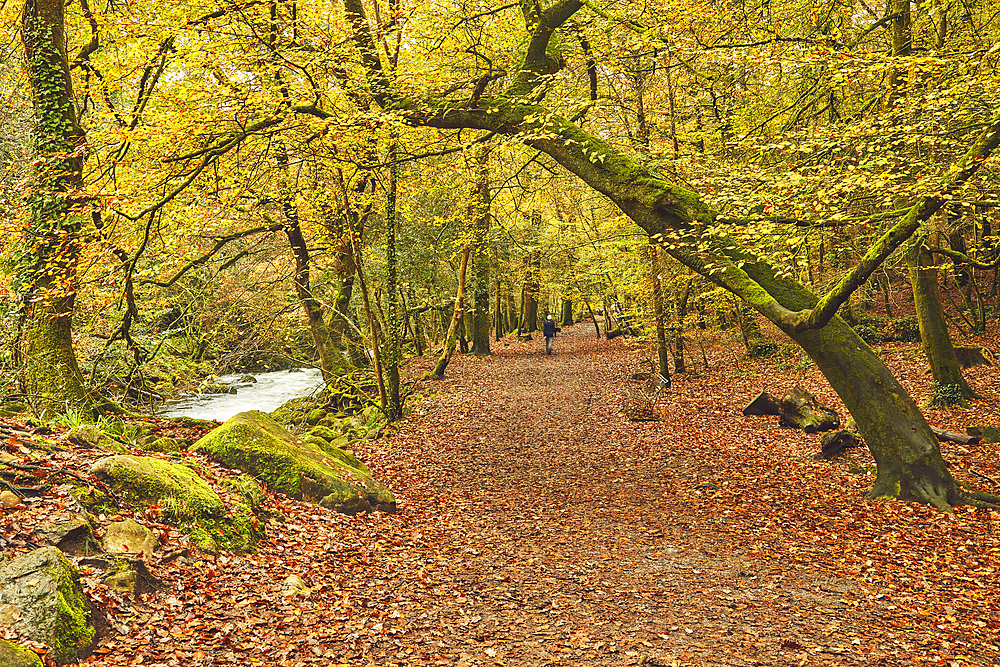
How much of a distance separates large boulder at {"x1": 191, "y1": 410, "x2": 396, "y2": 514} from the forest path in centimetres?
80

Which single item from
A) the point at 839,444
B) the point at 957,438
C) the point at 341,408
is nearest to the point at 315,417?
the point at 341,408

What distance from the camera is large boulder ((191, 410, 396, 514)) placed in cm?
818

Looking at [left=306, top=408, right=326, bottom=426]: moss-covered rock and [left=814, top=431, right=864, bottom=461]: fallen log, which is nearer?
[left=814, top=431, right=864, bottom=461]: fallen log

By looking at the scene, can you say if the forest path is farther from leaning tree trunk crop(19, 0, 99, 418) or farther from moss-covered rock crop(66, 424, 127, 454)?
leaning tree trunk crop(19, 0, 99, 418)

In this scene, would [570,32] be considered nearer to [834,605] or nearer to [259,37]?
[259,37]

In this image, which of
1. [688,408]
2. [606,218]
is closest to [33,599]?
[688,408]

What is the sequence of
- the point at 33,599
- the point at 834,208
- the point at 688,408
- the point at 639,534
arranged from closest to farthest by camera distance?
the point at 33,599
the point at 834,208
the point at 639,534
the point at 688,408

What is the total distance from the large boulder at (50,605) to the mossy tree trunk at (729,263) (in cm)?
731

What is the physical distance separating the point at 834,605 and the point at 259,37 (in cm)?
1006

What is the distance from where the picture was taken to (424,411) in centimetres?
1576

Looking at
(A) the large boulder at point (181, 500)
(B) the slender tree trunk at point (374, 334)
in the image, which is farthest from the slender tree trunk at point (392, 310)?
(A) the large boulder at point (181, 500)

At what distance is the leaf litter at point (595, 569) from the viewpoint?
484 centimetres

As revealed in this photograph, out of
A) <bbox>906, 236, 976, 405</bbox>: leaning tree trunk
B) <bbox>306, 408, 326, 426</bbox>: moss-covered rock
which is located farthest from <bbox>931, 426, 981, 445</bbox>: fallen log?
<bbox>306, 408, 326, 426</bbox>: moss-covered rock

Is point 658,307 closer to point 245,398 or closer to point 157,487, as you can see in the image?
point 157,487
